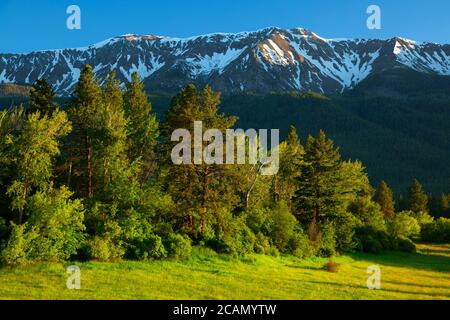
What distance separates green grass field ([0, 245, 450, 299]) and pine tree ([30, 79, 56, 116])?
17597 millimetres

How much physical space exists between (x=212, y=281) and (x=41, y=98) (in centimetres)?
2599

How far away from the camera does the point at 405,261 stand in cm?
5819

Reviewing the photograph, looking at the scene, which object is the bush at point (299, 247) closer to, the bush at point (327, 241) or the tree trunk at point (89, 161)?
the bush at point (327, 241)

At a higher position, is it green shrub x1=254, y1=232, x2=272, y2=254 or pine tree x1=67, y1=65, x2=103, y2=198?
pine tree x1=67, y1=65, x2=103, y2=198

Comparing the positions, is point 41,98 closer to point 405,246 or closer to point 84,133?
point 84,133

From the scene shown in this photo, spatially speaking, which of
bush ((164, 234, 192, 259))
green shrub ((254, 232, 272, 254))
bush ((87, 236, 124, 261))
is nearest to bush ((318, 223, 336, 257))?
green shrub ((254, 232, 272, 254))

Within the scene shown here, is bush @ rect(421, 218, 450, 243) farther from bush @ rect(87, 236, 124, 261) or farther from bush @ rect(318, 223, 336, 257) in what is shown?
bush @ rect(87, 236, 124, 261)

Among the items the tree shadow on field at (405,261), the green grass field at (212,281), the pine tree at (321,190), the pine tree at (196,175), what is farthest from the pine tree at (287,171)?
the green grass field at (212,281)

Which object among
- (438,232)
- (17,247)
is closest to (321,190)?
(17,247)

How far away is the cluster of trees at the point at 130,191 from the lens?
33906 millimetres

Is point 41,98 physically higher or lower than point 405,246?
higher

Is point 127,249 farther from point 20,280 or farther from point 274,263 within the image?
point 274,263

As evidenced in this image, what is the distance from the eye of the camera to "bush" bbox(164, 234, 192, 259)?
3719 centimetres

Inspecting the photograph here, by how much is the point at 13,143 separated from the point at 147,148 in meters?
16.2
